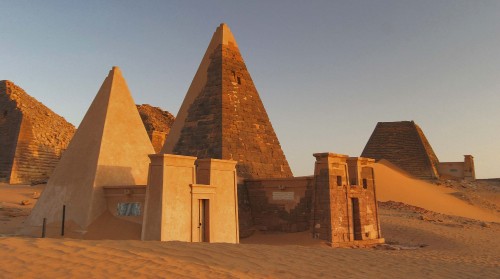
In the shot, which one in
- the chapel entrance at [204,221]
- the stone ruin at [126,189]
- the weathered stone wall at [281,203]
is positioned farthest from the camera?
the weathered stone wall at [281,203]

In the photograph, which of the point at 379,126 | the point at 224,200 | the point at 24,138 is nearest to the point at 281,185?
the point at 224,200

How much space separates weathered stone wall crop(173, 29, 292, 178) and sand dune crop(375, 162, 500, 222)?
17.5 metres

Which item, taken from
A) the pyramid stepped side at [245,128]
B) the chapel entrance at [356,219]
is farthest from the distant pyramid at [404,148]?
the chapel entrance at [356,219]

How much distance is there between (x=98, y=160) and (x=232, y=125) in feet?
16.4

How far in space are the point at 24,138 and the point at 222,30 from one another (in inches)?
733

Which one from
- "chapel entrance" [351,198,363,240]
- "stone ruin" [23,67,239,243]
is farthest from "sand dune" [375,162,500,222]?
"stone ruin" [23,67,239,243]

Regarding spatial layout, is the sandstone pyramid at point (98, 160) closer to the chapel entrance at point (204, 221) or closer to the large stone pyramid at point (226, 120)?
the large stone pyramid at point (226, 120)

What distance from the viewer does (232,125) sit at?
1534cm

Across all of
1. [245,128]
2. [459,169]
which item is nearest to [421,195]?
[459,169]

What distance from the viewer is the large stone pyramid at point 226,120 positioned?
1507cm

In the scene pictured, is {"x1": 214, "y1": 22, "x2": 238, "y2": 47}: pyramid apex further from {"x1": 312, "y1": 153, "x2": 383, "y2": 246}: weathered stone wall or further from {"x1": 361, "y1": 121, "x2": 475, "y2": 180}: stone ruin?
{"x1": 361, "y1": 121, "x2": 475, "y2": 180}: stone ruin

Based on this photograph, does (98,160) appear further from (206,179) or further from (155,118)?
(155,118)

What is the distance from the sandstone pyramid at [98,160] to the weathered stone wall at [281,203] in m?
4.05

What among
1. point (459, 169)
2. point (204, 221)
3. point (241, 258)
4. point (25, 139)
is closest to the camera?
point (241, 258)
